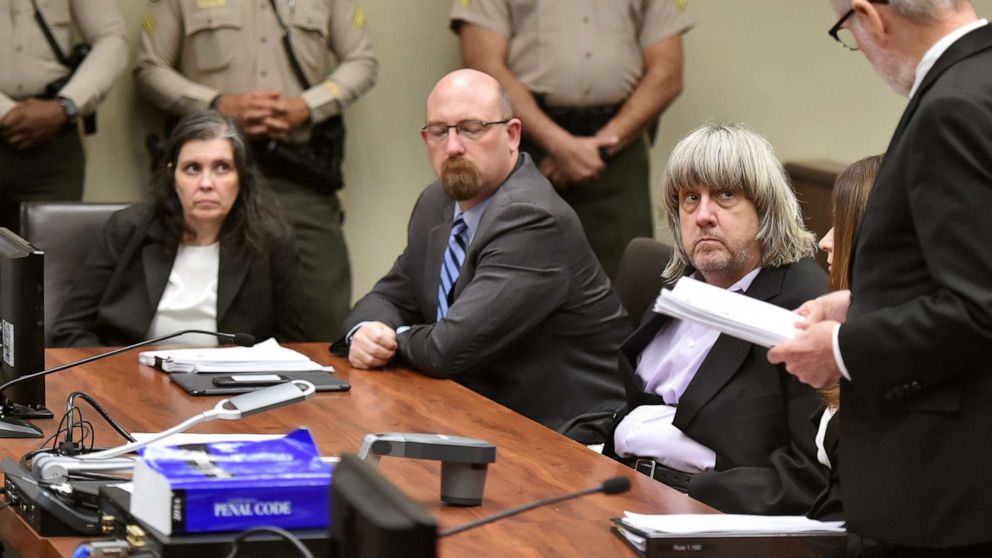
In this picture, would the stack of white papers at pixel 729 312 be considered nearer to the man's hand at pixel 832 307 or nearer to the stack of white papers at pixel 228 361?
the man's hand at pixel 832 307

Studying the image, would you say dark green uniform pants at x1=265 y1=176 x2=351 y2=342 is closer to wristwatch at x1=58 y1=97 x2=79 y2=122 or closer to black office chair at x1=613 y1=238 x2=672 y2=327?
wristwatch at x1=58 y1=97 x2=79 y2=122

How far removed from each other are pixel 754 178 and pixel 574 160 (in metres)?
2.36

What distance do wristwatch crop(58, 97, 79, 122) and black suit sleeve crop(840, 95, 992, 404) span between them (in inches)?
142

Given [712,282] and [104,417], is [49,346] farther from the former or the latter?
[712,282]

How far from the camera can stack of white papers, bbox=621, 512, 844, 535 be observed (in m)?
2.00

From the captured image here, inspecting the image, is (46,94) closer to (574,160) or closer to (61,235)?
(61,235)

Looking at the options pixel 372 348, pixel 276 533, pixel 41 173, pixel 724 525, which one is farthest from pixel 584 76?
pixel 276 533

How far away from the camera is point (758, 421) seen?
2701 mm

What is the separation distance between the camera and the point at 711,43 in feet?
20.6

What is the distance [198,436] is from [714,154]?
1166 millimetres

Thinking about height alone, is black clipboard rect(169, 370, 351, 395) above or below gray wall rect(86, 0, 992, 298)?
below

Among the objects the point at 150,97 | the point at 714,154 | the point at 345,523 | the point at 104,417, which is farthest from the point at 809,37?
the point at 345,523

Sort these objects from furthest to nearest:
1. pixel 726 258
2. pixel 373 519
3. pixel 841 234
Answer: pixel 726 258
pixel 841 234
pixel 373 519

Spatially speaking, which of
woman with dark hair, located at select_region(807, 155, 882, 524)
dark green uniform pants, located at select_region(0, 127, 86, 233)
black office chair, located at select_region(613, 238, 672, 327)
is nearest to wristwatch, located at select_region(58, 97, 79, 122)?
dark green uniform pants, located at select_region(0, 127, 86, 233)
